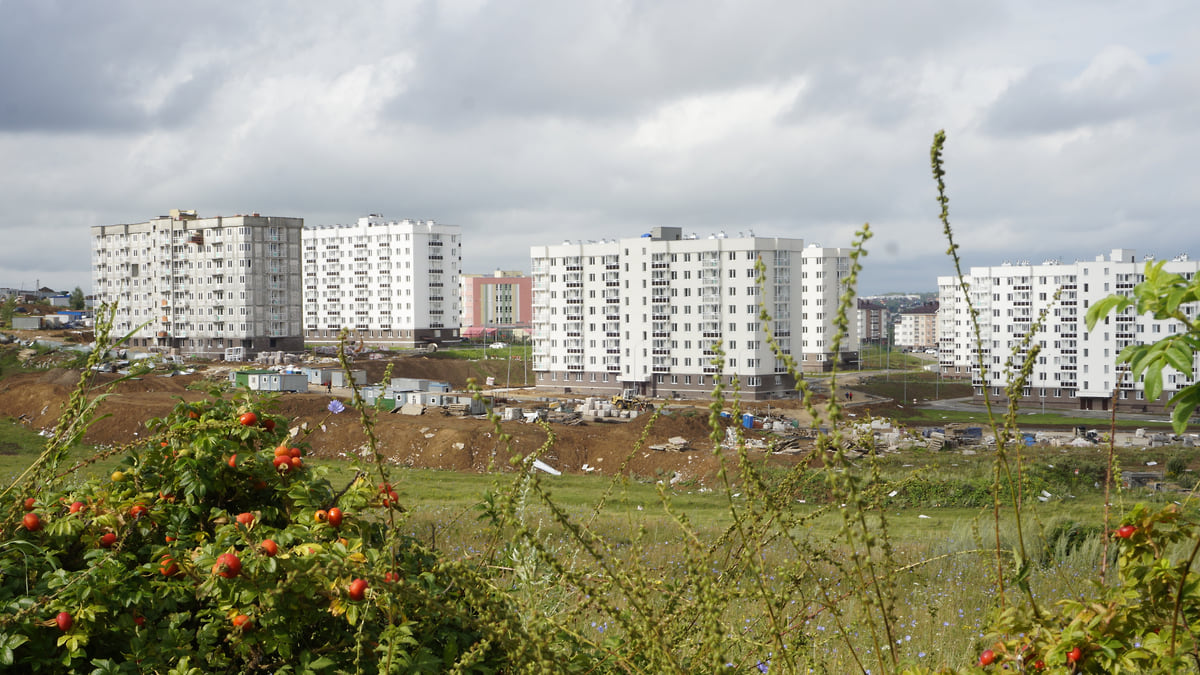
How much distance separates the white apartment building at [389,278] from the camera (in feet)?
343

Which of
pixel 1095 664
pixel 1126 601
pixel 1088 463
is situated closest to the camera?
pixel 1095 664

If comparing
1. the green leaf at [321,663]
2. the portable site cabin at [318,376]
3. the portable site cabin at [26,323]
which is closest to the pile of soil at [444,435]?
the portable site cabin at [318,376]

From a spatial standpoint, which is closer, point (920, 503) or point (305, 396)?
point (920, 503)

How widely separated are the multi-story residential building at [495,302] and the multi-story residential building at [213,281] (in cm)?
6238

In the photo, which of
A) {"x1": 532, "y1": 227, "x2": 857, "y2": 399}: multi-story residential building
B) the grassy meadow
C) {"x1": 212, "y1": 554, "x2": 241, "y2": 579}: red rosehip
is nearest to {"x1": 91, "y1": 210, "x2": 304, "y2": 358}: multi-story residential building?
{"x1": 532, "y1": 227, "x2": 857, "y2": 399}: multi-story residential building

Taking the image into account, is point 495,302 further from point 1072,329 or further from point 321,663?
point 321,663

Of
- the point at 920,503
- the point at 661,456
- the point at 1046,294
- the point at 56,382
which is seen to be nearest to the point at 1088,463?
the point at 920,503

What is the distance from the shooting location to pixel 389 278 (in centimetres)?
10600

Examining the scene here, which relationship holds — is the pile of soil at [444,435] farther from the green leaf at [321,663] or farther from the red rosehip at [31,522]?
the green leaf at [321,663]

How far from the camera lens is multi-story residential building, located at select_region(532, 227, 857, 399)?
220ft

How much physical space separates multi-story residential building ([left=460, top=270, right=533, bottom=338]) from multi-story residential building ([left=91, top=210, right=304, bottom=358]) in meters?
62.4

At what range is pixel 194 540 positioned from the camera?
4.34 m

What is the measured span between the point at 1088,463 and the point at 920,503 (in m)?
13.6

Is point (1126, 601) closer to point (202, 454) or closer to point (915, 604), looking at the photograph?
point (202, 454)
